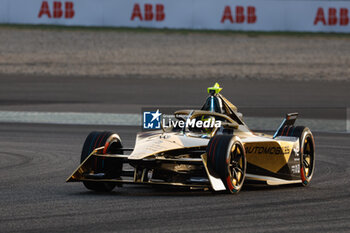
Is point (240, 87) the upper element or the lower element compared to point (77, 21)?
lower

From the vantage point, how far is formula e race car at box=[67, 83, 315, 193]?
32.3 feet

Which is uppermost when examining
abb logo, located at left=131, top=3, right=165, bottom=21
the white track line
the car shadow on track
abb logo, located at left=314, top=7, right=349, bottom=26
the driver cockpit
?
abb logo, located at left=131, top=3, right=165, bottom=21

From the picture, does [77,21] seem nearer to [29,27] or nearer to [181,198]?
[29,27]

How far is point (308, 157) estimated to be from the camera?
459 inches

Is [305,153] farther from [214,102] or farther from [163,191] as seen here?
[163,191]

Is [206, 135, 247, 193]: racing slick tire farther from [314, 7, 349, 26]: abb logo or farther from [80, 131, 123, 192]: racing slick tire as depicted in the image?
[314, 7, 349, 26]: abb logo

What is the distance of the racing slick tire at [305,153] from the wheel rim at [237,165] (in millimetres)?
1328

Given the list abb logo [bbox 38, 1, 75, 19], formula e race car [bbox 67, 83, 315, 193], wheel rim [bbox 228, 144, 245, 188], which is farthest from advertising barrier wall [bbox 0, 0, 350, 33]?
wheel rim [bbox 228, 144, 245, 188]

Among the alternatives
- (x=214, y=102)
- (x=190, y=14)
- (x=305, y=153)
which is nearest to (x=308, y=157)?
(x=305, y=153)

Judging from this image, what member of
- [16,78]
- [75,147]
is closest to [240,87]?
[16,78]

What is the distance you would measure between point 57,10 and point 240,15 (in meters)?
8.16

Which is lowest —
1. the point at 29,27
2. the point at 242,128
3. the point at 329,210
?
the point at 329,210

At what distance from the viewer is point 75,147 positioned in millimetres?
15672

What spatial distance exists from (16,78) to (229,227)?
22.9 m
